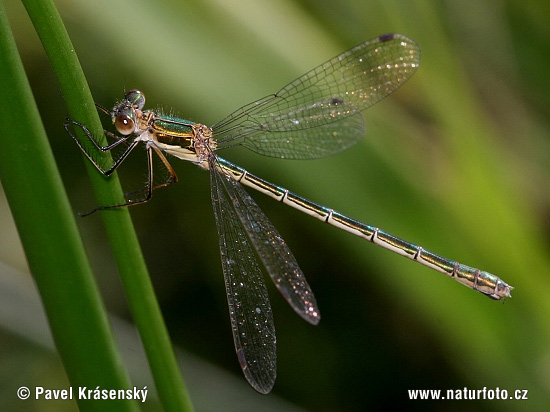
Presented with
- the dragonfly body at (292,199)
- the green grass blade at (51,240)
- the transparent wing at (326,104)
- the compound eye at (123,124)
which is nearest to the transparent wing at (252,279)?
the dragonfly body at (292,199)

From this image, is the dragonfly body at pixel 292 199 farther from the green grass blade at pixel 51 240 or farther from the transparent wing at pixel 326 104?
the green grass blade at pixel 51 240

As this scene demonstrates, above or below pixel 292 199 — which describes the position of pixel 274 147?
above

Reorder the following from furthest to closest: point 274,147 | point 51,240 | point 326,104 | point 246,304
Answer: point 326,104, point 274,147, point 246,304, point 51,240

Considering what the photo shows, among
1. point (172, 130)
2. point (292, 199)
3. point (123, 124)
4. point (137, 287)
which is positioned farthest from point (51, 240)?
point (292, 199)

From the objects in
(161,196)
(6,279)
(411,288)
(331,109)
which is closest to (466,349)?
(411,288)

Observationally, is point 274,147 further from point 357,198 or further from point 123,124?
point 123,124

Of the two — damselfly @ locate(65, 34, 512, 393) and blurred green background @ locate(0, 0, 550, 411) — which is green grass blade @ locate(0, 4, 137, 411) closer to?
damselfly @ locate(65, 34, 512, 393)
